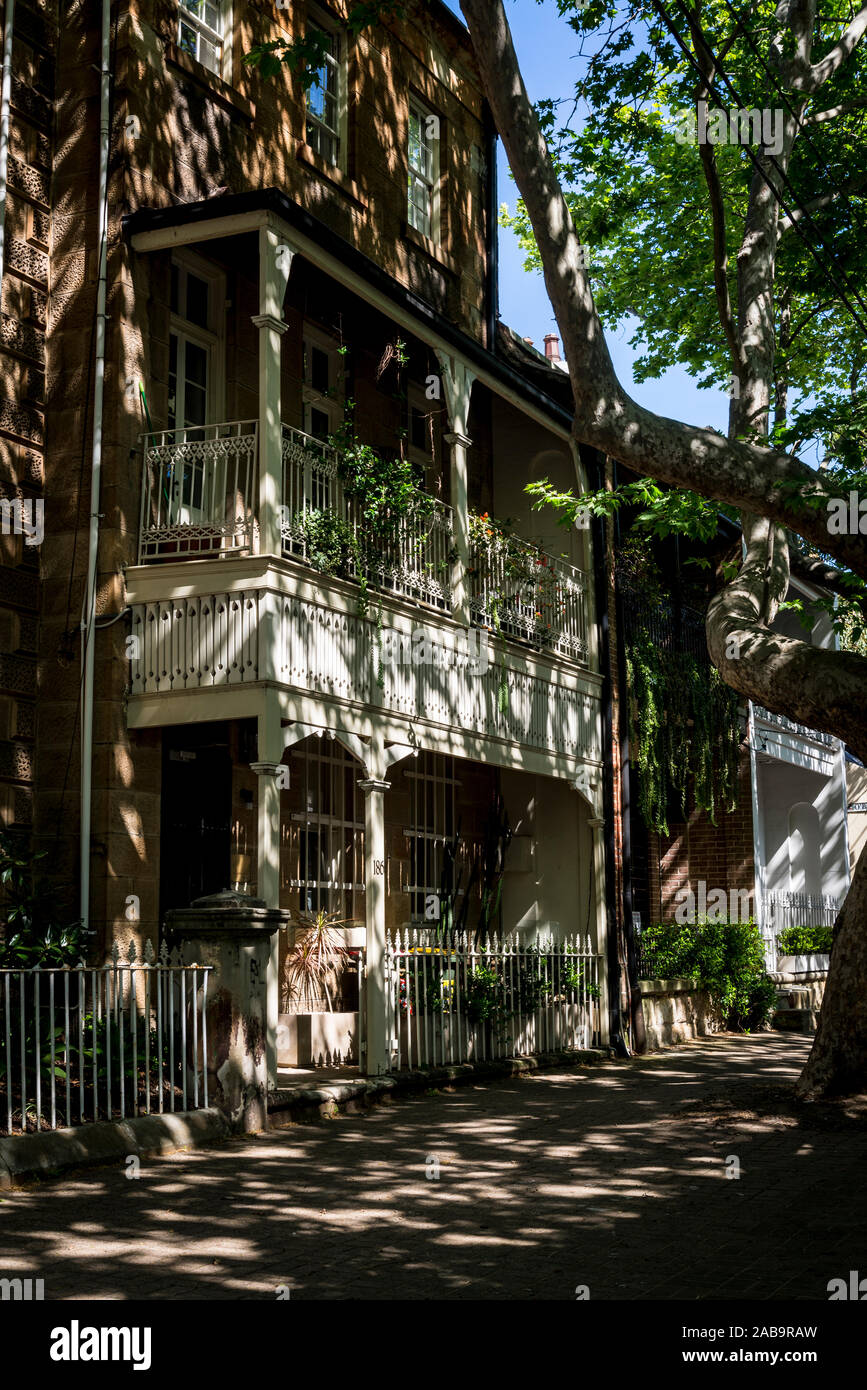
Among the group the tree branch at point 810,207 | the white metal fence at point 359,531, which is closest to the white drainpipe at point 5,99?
the white metal fence at point 359,531

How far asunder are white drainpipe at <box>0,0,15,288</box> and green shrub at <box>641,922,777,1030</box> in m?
12.3

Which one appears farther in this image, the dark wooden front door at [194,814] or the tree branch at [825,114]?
the tree branch at [825,114]

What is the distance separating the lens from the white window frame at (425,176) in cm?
1722

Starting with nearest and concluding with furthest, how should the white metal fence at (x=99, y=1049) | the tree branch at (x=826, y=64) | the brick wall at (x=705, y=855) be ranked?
the white metal fence at (x=99, y=1049), the tree branch at (x=826, y=64), the brick wall at (x=705, y=855)

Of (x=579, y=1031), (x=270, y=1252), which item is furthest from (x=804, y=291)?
(x=270, y=1252)

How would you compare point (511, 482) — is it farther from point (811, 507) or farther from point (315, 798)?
point (811, 507)

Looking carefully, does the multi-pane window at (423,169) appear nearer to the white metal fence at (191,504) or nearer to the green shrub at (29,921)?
the white metal fence at (191,504)

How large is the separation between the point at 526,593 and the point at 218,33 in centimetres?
643

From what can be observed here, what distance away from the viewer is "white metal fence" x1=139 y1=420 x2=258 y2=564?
1167 centimetres

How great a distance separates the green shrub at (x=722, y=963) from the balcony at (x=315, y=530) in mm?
5291

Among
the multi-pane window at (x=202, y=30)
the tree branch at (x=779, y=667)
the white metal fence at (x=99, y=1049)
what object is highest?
the multi-pane window at (x=202, y=30)

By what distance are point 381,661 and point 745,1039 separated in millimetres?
9127

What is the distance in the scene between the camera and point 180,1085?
399 inches

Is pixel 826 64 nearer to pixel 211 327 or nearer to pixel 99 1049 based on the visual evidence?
pixel 211 327
